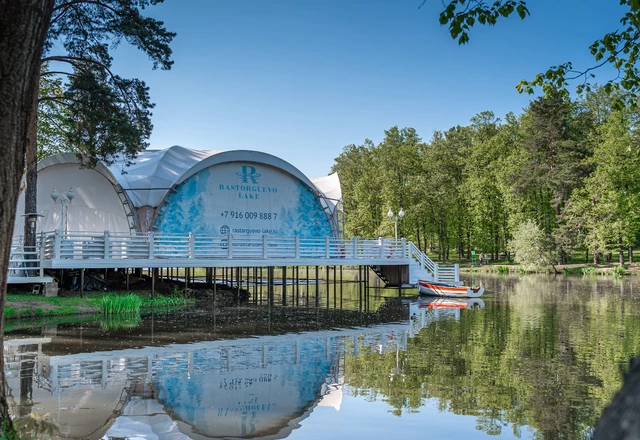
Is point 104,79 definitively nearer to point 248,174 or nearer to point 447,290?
point 248,174

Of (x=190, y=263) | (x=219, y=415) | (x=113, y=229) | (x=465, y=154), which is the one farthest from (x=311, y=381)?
(x=465, y=154)

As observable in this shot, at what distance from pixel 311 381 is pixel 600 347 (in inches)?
276

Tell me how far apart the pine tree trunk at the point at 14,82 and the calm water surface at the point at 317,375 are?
1938 mm

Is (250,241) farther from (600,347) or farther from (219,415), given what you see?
(219,415)

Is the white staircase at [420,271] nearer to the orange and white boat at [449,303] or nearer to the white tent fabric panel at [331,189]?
the orange and white boat at [449,303]

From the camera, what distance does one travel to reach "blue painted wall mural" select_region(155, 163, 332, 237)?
2553cm

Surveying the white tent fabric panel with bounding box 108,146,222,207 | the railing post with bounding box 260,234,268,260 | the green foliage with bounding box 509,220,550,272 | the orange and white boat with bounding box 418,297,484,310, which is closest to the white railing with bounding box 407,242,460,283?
the orange and white boat with bounding box 418,297,484,310

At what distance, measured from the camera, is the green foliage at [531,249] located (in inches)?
1822

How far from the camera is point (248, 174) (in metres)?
26.8

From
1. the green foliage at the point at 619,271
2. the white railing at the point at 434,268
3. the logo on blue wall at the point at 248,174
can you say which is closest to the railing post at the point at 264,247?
the logo on blue wall at the point at 248,174

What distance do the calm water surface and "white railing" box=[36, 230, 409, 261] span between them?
3151mm

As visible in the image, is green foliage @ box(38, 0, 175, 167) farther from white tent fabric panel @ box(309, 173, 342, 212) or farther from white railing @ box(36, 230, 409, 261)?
white tent fabric panel @ box(309, 173, 342, 212)

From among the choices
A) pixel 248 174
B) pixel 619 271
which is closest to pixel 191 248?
pixel 248 174

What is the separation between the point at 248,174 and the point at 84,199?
24.0 feet
